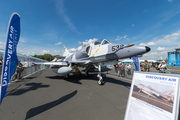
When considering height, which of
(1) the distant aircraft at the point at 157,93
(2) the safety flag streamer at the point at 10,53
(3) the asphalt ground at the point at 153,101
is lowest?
(3) the asphalt ground at the point at 153,101

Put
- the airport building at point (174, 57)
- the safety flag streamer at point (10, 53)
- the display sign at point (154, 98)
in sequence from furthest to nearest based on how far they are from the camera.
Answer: the airport building at point (174, 57), the safety flag streamer at point (10, 53), the display sign at point (154, 98)

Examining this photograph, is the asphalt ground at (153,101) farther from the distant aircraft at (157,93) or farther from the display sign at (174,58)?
the display sign at (174,58)

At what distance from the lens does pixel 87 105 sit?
10.5ft

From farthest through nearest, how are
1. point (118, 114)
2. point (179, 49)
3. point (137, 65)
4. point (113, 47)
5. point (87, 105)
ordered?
point (179, 49), point (137, 65), point (113, 47), point (87, 105), point (118, 114)

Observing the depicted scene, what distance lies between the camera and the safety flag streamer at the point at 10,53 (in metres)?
2.17

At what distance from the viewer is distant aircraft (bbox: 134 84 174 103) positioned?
140 centimetres

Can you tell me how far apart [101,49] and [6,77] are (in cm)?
483

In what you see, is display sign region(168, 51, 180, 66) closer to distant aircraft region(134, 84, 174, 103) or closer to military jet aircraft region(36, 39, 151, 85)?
military jet aircraft region(36, 39, 151, 85)

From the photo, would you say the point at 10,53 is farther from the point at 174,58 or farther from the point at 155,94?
the point at 174,58

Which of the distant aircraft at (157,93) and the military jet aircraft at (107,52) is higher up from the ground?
the military jet aircraft at (107,52)

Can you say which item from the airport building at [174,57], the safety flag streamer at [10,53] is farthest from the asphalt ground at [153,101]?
the airport building at [174,57]

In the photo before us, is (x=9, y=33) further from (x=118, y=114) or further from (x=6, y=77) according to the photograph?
(x=118, y=114)

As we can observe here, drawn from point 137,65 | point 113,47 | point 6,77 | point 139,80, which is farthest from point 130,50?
point 6,77

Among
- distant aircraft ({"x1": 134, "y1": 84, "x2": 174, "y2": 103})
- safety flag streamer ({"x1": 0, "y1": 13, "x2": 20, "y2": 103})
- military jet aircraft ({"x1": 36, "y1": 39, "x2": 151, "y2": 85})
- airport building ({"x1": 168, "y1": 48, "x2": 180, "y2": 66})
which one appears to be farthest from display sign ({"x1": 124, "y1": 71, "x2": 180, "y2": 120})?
airport building ({"x1": 168, "y1": 48, "x2": 180, "y2": 66})
